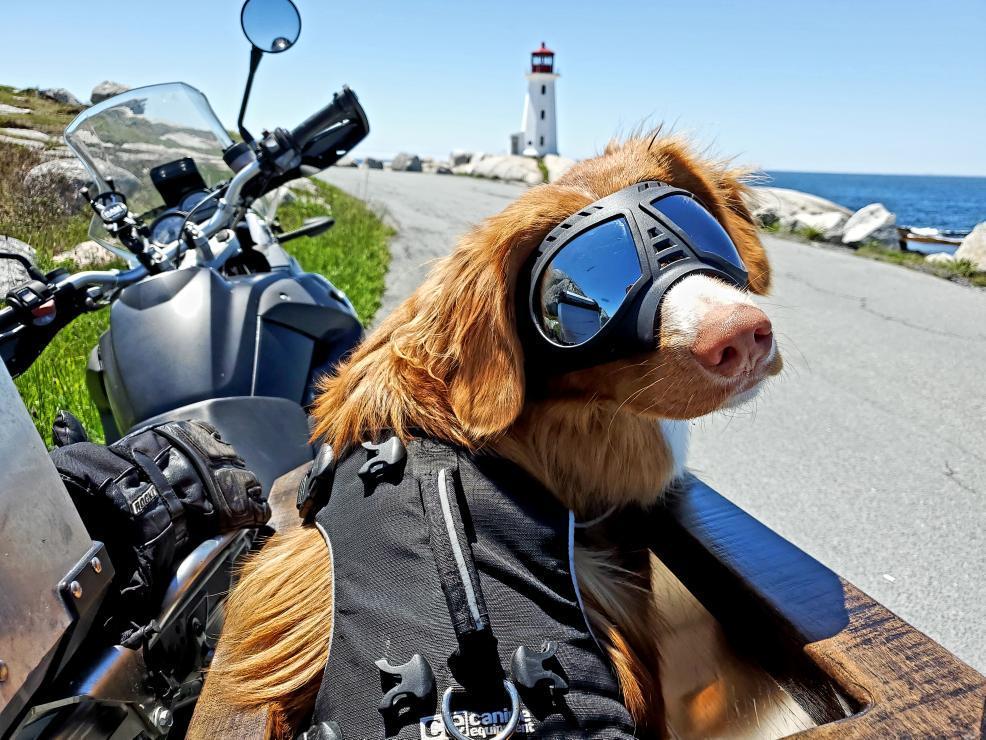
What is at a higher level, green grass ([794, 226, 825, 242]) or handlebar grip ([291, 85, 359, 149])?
handlebar grip ([291, 85, 359, 149])

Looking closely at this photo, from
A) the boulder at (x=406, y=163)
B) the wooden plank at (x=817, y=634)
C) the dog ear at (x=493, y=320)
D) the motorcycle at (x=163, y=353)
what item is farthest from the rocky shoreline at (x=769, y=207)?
the boulder at (x=406, y=163)

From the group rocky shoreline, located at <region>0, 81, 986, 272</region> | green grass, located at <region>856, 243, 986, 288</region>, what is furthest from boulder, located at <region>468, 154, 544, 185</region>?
green grass, located at <region>856, 243, 986, 288</region>

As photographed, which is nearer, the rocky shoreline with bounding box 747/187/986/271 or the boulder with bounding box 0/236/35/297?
the boulder with bounding box 0/236/35/297

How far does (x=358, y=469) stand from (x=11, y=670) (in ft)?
2.08

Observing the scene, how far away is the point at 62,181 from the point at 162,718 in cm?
184

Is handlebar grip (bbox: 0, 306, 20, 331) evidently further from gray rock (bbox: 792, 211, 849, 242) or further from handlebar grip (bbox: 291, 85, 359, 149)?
gray rock (bbox: 792, 211, 849, 242)

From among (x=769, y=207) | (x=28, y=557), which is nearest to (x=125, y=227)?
(x=28, y=557)

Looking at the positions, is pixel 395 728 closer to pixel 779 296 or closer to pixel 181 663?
pixel 181 663

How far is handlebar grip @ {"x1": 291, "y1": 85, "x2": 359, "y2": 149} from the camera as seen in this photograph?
252cm

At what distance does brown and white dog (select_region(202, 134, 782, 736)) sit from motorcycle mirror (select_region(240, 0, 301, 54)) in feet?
4.95

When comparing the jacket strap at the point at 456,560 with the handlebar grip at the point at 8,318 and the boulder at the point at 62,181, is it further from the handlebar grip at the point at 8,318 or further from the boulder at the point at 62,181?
the boulder at the point at 62,181

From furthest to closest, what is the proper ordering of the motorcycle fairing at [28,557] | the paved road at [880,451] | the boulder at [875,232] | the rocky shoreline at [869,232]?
the boulder at [875,232] < the rocky shoreline at [869,232] < the paved road at [880,451] < the motorcycle fairing at [28,557]

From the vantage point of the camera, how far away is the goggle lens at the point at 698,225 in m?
1.33

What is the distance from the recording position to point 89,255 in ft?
8.46
